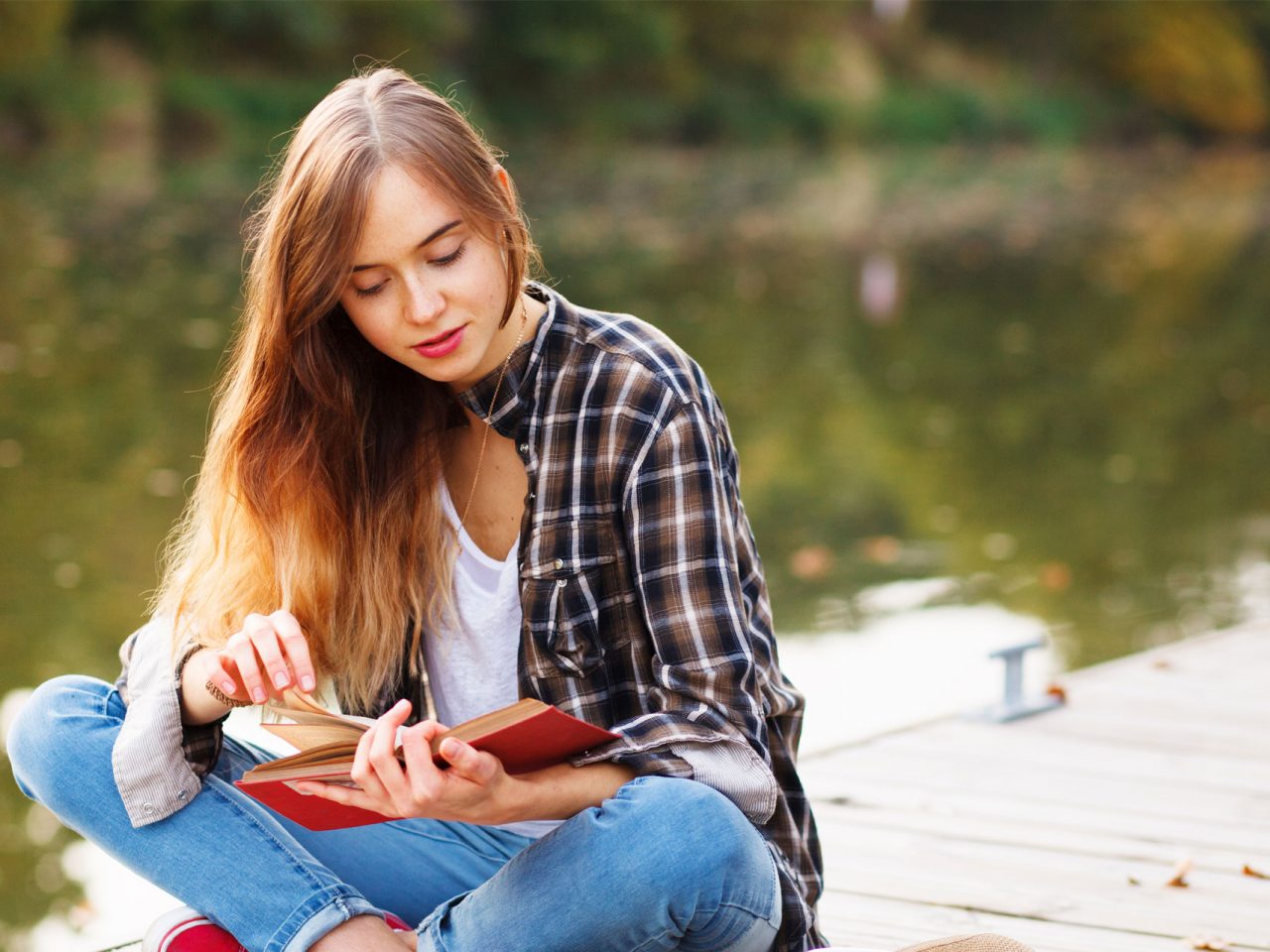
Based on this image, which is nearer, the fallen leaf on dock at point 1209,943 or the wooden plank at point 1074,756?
the fallen leaf on dock at point 1209,943

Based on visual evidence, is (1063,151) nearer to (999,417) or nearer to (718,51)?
(718,51)

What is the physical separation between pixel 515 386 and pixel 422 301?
0.16 m

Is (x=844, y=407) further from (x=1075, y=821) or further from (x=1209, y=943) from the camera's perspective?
(x=1209, y=943)

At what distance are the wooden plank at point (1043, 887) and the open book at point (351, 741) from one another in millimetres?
987

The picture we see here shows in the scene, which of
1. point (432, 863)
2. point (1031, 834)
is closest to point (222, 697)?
point (432, 863)

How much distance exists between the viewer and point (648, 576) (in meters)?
1.78

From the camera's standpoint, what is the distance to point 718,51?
28531 millimetres

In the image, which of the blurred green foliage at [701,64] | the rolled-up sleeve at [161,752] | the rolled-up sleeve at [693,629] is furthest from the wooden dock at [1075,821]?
the blurred green foliage at [701,64]

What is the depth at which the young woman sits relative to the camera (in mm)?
1709

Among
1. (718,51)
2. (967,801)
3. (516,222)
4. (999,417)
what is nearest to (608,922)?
(516,222)

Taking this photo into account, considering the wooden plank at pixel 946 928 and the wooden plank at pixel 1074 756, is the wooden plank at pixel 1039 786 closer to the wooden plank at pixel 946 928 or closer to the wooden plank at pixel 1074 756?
the wooden plank at pixel 1074 756

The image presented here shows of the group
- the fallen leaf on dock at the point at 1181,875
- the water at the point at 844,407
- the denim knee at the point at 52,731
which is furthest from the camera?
the water at the point at 844,407

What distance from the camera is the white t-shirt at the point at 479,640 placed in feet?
6.32

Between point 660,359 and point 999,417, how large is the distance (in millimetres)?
5994
